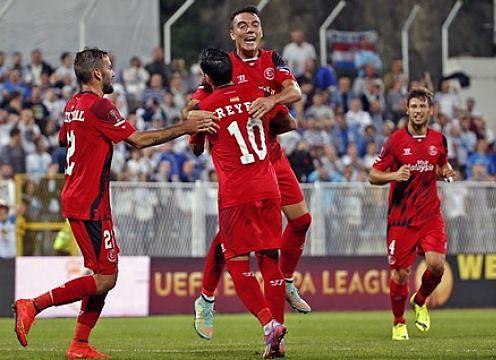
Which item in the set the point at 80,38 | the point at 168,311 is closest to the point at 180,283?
the point at 168,311

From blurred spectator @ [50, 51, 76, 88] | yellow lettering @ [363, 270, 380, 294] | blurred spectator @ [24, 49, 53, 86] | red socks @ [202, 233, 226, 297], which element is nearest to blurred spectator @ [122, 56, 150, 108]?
blurred spectator @ [50, 51, 76, 88]

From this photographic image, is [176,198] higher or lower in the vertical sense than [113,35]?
lower

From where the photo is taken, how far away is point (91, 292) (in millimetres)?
11453

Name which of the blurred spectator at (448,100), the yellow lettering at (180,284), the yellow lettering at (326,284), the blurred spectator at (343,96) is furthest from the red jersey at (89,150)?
the blurred spectator at (448,100)

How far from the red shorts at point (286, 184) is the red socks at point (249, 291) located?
1880 millimetres

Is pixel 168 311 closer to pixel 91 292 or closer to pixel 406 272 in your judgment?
pixel 406 272

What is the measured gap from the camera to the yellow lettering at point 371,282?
23.8 meters

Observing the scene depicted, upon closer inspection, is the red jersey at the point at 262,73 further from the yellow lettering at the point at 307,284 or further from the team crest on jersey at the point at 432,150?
the yellow lettering at the point at 307,284

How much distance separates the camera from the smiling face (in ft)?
39.9

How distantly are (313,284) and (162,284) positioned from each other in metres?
2.80

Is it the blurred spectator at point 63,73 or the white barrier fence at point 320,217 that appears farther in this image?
the blurred spectator at point 63,73

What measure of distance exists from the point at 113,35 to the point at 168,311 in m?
7.42

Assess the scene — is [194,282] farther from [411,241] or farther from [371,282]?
[411,241]

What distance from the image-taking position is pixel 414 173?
50.8 ft
